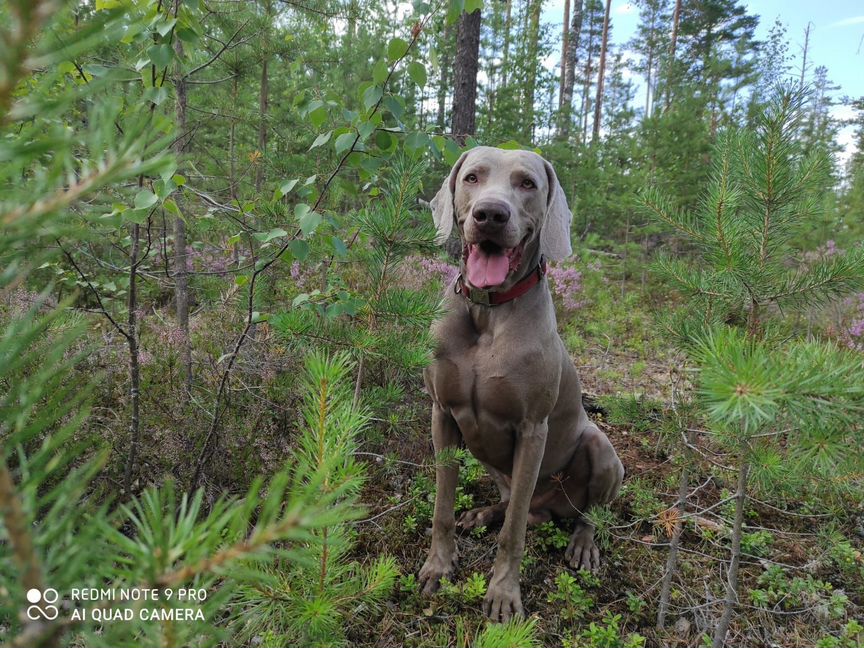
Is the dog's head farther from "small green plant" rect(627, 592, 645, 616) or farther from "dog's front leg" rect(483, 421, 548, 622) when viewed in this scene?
"small green plant" rect(627, 592, 645, 616)

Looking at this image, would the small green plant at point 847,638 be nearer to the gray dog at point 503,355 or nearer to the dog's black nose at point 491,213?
the gray dog at point 503,355

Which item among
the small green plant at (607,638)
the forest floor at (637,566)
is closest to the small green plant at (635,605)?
the forest floor at (637,566)

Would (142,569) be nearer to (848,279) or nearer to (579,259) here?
(848,279)

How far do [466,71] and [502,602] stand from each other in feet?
18.9

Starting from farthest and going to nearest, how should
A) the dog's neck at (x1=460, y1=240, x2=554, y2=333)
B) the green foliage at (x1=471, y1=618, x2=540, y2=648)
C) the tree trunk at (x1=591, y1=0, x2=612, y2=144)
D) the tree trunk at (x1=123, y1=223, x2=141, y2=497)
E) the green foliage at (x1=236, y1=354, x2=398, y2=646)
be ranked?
the tree trunk at (x1=591, y1=0, x2=612, y2=144) → the dog's neck at (x1=460, y1=240, x2=554, y2=333) → the tree trunk at (x1=123, y1=223, x2=141, y2=497) → the green foliage at (x1=471, y1=618, x2=540, y2=648) → the green foliage at (x1=236, y1=354, x2=398, y2=646)

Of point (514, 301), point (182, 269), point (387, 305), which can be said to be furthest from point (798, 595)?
point (182, 269)

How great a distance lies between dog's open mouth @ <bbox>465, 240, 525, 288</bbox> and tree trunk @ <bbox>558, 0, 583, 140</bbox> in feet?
40.5

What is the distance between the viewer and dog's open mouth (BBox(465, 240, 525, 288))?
2260 millimetres

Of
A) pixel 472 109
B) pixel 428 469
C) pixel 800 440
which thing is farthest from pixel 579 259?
pixel 800 440

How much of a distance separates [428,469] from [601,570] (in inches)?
44.5

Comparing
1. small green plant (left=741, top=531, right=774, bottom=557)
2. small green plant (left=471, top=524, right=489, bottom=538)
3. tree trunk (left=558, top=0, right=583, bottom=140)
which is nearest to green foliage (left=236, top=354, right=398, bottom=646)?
small green plant (left=471, top=524, right=489, bottom=538)

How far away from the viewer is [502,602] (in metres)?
2.25

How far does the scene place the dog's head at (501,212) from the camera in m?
2.24

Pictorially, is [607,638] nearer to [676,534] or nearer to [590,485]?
[676,534]
